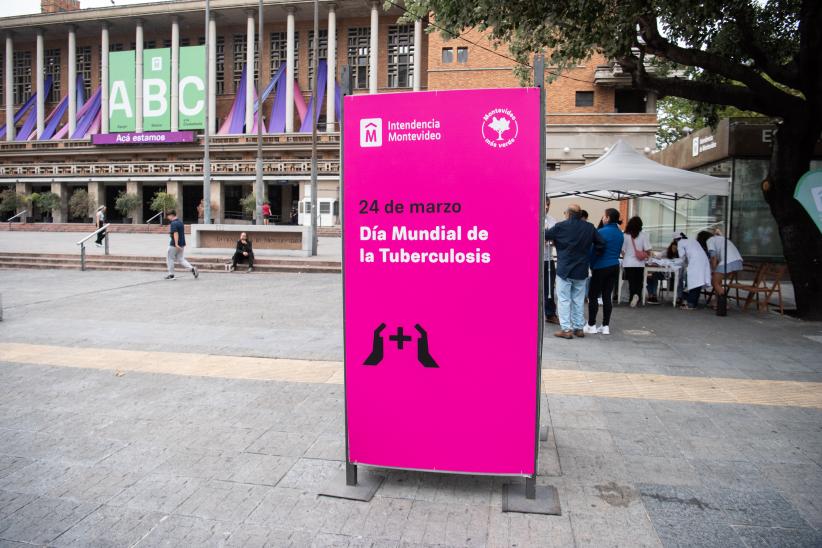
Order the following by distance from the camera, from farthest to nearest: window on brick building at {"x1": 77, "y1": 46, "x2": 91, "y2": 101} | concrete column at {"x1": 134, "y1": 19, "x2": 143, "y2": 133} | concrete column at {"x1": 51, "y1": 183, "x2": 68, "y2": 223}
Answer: window on brick building at {"x1": 77, "y1": 46, "x2": 91, "y2": 101} < concrete column at {"x1": 134, "y1": 19, "x2": 143, "y2": 133} < concrete column at {"x1": 51, "y1": 183, "x2": 68, "y2": 223}

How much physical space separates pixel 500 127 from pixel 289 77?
150 feet

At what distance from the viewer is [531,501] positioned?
3365 millimetres

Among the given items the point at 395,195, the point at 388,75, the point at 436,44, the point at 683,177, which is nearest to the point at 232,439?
the point at 395,195

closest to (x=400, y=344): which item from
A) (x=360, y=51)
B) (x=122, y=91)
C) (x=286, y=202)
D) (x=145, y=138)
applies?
(x=286, y=202)

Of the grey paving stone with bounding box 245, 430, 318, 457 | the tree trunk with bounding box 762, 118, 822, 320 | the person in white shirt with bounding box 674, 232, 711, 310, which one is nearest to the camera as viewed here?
the grey paving stone with bounding box 245, 430, 318, 457

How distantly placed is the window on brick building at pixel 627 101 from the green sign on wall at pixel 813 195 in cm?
3268

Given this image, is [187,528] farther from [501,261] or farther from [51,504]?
[501,261]

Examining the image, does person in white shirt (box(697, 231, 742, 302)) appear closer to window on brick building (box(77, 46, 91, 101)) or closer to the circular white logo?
the circular white logo

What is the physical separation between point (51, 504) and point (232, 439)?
1213mm

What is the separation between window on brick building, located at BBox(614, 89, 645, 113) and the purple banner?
31533mm

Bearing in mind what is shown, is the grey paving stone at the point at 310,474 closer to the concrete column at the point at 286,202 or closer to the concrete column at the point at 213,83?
the concrete column at the point at 286,202

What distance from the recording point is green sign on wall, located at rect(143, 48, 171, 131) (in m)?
46.6

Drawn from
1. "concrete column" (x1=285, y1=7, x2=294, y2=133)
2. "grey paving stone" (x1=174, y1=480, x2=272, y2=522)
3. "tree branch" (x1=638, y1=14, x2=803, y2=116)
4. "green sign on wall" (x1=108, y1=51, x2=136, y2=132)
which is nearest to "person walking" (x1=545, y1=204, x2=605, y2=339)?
"tree branch" (x1=638, y1=14, x2=803, y2=116)

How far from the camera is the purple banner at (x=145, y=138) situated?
153 ft
